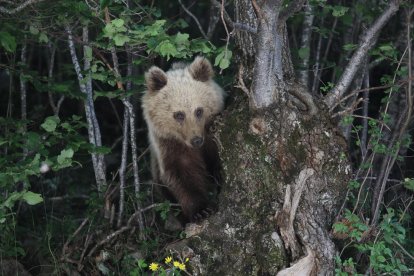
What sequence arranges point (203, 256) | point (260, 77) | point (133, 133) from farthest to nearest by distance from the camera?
1. point (133, 133)
2. point (203, 256)
3. point (260, 77)

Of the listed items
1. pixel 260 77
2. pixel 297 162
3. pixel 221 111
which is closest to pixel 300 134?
pixel 297 162

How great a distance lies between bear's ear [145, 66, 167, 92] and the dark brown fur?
449 mm

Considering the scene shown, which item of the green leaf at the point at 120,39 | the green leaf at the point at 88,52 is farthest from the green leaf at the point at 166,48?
the green leaf at the point at 88,52

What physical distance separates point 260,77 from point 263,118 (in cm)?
32

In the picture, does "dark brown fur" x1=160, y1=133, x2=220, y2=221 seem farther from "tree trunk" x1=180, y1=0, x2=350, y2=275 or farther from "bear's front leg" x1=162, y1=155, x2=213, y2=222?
"tree trunk" x1=180, y1=0, x2=350, y2=275

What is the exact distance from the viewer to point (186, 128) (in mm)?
4625

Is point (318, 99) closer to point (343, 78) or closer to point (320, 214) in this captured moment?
point (343, 78)

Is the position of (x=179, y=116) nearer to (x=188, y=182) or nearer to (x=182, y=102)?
(x=182, y=102)

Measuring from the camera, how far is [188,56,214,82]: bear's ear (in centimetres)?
479

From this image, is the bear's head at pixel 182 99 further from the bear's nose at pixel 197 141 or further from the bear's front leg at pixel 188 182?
the bear's front leg at pixel 188 182

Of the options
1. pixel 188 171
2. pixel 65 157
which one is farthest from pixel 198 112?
pixel 65 157

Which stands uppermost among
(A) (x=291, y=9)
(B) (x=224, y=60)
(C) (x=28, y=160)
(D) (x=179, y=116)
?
(A) (x=291, y=9)

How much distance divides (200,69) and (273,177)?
4.01 ft

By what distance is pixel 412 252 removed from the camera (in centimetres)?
455
